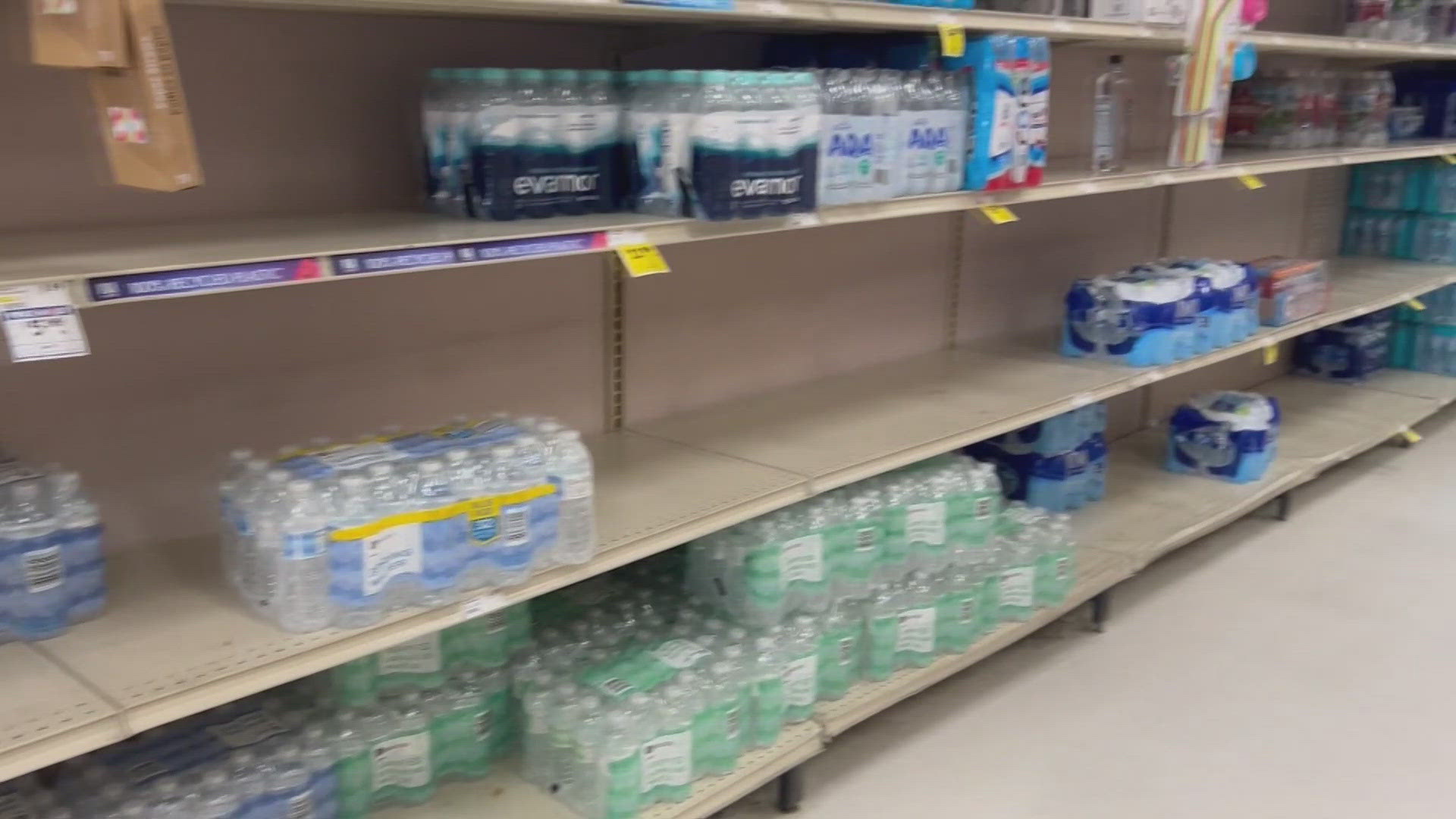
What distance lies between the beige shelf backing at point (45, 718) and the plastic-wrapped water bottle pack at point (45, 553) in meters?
0.07

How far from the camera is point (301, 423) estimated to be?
2070 millimetres

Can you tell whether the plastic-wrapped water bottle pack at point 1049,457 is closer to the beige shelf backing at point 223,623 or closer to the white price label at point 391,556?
the beige shelf backing at point 223,623

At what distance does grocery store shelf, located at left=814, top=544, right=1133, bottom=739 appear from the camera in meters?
2.42

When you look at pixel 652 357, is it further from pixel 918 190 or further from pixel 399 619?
pixel 399 619

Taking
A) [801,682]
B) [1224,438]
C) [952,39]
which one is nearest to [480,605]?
[801,682]

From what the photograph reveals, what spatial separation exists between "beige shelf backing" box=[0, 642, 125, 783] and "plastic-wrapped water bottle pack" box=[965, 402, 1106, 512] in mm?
2522

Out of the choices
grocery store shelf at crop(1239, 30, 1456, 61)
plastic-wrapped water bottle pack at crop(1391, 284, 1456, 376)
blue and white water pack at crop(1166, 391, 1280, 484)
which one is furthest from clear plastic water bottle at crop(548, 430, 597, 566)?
plastic-wrapped water bottle pack at crop(1391, 284, 1456, 376)

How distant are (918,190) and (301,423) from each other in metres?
1.32

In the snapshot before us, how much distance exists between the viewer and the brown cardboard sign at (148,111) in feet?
4.08

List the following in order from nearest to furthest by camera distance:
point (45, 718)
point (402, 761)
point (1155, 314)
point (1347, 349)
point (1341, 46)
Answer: point (45, 718), point (402, 761), point (1155, 314), point (1341, 46), point (1347, 349)

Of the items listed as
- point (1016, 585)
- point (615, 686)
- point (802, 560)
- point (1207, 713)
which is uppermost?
point (802, 560)

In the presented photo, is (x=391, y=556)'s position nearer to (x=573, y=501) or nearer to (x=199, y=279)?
(x=573, y=501)

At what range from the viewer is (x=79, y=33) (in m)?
1.27

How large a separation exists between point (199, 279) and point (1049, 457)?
2570mm
